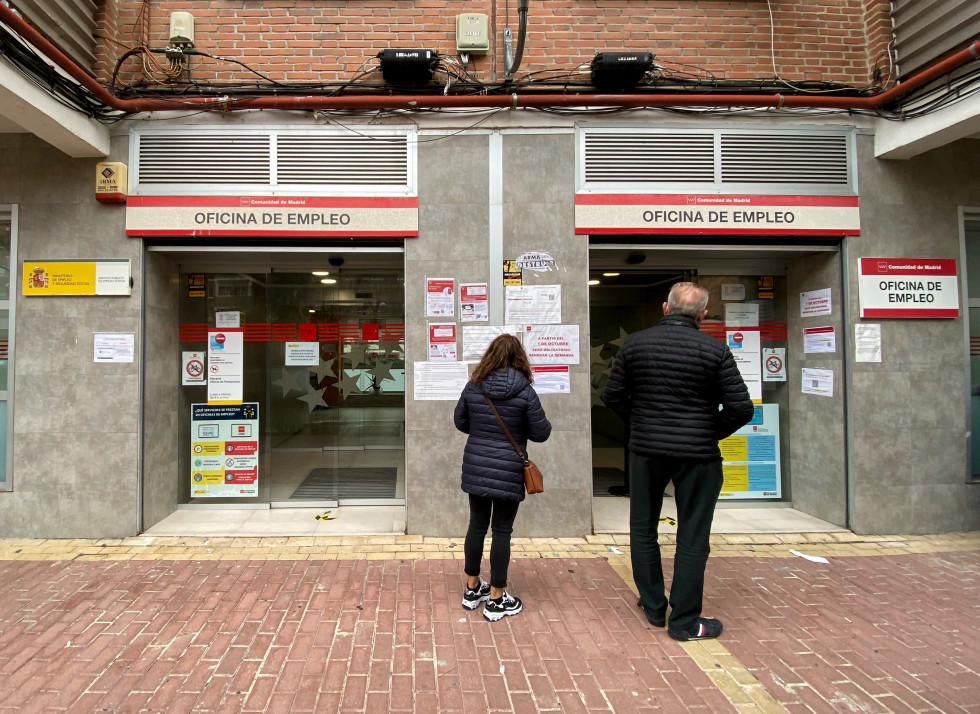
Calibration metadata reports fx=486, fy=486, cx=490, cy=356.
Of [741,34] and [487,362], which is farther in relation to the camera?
[741,34]

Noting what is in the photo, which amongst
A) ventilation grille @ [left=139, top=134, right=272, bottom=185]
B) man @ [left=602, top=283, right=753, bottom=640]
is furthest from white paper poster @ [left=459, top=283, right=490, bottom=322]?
ventilation grille @ [left=139, top=134, right=272, bottom=185]

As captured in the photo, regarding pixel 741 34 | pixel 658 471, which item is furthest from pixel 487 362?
pixel 741 34

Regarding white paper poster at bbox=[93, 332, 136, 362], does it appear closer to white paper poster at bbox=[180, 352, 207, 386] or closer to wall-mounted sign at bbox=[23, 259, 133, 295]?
wall-mounted sign at bbox=[23, 259, 133, 295]

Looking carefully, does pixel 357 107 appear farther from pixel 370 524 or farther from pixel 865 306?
pixel 865 306

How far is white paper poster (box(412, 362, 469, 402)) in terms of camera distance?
4.73m

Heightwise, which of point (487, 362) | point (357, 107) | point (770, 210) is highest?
point (357, 107)

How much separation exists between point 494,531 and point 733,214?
12.9 ft

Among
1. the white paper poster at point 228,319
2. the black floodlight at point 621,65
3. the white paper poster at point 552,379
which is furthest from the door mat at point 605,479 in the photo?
the white paper poster at point 228,319

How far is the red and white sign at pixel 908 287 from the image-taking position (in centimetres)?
491

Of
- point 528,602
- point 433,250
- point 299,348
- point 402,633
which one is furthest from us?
point 299,348

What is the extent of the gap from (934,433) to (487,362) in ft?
15.8

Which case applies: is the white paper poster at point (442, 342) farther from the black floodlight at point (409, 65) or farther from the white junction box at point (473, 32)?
the white junction box at point (473, 32)

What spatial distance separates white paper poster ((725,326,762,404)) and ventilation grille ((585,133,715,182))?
191 centimetres

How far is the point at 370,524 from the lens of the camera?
5.08m
